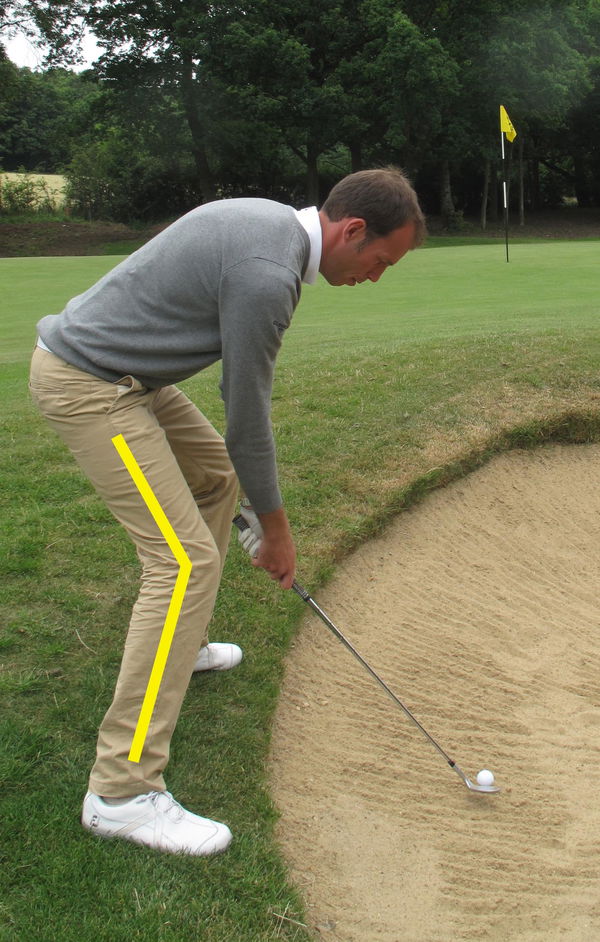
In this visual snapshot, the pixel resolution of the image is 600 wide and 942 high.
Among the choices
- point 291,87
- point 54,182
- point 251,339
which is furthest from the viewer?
point 54,182

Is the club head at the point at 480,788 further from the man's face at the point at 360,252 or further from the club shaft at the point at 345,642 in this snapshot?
the man's face at the point at 360,252

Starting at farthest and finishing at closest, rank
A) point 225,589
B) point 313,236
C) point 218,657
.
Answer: point 225,589 → point 218,657 → point 313,236

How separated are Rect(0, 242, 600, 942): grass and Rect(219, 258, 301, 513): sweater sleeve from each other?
1.36 metres

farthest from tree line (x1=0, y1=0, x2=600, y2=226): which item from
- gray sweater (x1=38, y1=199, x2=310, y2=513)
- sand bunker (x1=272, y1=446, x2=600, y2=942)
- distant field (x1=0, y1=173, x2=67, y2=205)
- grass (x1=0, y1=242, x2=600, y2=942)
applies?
gray sweater (x1=38, y1=199, x2=310, y2=513)

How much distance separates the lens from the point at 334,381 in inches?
284

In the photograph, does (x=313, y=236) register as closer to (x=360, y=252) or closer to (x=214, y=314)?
(x=360, y=252)

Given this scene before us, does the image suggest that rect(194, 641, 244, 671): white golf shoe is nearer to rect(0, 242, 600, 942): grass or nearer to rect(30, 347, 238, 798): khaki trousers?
rect(0, 242, 600, 942): grass

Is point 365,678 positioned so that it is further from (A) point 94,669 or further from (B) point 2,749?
(B) point 2,749

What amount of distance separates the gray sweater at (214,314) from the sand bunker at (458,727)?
4.46ft

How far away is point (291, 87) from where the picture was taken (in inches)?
1618

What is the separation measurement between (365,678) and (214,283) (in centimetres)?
233

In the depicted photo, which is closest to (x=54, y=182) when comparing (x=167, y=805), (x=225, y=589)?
(x=225, y=589)

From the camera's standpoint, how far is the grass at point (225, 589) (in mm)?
2676

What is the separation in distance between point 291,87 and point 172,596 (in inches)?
1680
